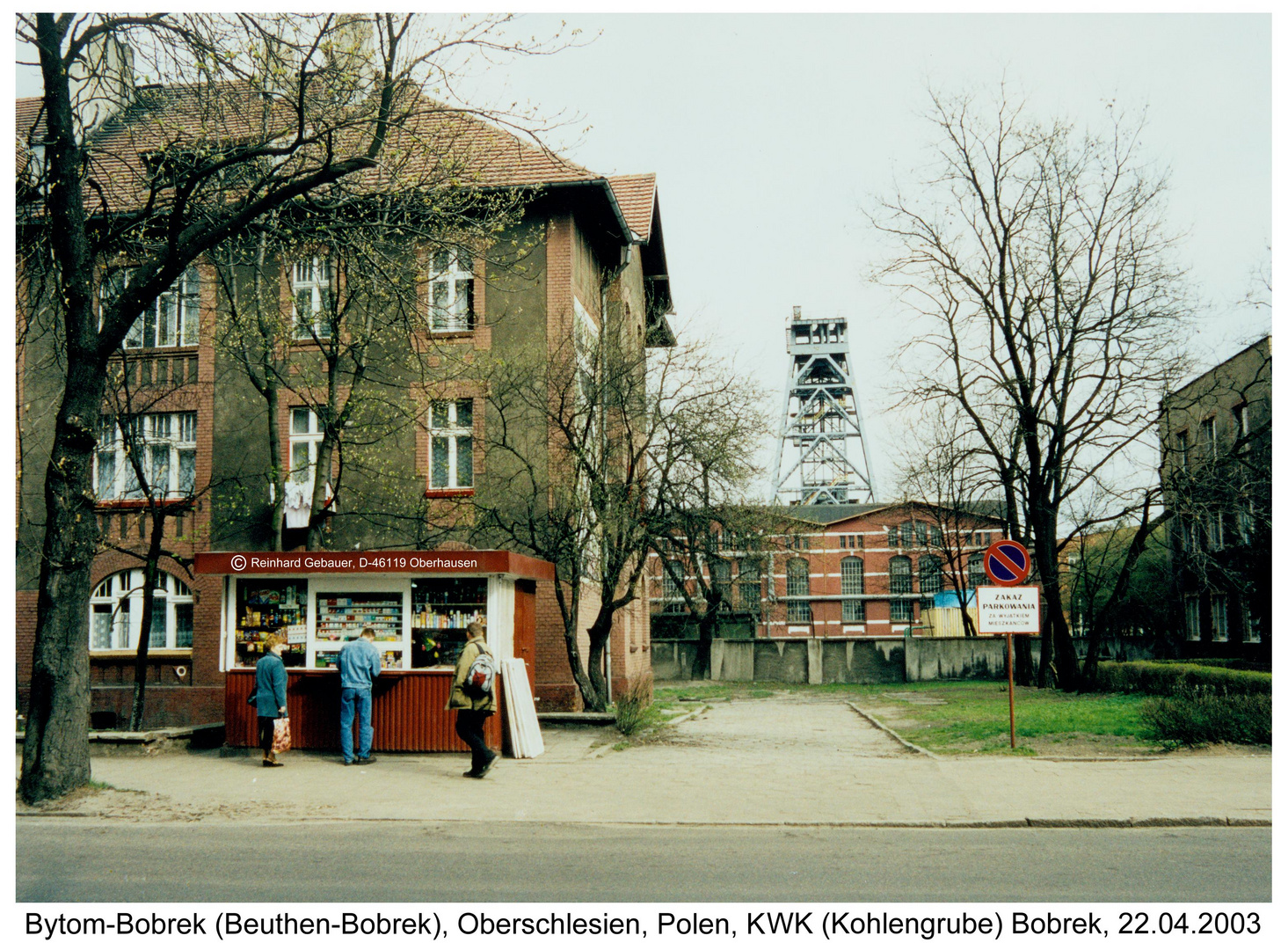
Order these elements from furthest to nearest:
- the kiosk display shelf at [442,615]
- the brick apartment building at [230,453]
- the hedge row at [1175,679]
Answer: the brick apartment building at [230,453] < the hedge row at [1175,679] < the kiosk display shelf at [442,615]

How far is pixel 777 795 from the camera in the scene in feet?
36.9

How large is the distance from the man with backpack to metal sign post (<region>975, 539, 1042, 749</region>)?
626 centimetres

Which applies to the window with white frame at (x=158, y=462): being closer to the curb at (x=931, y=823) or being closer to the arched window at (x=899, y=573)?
the curb at (x=931, y=823)

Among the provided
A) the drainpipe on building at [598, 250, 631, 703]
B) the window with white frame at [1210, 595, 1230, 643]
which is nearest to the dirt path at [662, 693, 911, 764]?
the drainpipe on building at [598, 250, 631, 703]

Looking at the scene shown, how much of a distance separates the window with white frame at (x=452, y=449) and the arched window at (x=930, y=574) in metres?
28.5

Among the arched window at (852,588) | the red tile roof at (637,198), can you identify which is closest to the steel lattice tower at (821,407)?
the arched window at (852,588)

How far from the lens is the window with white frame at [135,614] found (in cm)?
2191

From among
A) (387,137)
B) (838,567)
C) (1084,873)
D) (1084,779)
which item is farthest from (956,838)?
(838,567)

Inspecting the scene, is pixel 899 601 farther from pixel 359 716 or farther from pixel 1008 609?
pixel 359 716

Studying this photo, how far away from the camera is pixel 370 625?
586 inches

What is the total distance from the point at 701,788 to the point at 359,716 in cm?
471

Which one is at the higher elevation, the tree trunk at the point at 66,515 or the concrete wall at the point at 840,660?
the tree trunk at the point at 66,515

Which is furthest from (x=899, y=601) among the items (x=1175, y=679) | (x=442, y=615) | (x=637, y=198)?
(x=442, y=615)

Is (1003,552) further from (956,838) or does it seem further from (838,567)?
(838,567)
